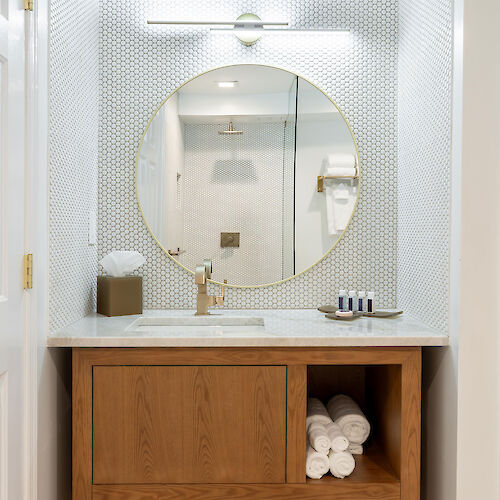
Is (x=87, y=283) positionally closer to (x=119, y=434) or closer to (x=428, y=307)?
(x=119, y=434)

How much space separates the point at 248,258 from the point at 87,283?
26.2 inches

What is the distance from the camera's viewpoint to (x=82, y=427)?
170cm

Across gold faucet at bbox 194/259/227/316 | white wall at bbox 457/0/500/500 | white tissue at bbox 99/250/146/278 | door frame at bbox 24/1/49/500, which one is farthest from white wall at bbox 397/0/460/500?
door frame at bbox 24/1/49/500

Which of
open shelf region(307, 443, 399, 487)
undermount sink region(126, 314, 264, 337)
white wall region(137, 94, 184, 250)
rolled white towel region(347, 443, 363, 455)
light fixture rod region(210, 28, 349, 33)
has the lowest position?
open shelf region(307, 443, 399, 487)

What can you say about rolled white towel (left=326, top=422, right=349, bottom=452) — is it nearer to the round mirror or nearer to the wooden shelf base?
the wooden shelf base

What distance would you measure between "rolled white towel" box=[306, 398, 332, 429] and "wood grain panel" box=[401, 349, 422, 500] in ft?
0.94

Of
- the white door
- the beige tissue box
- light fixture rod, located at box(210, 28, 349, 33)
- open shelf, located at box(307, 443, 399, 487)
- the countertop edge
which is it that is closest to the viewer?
the white door

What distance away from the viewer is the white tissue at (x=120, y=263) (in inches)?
81.9

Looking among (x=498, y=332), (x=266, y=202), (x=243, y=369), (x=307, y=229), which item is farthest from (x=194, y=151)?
(x=498, y=332)

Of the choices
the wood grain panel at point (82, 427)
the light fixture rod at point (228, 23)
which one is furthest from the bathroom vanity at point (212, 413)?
the light fixture rod at point (228, 23)

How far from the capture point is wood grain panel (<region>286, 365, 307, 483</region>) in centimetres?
171

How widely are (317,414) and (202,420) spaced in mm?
450

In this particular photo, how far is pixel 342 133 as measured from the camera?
227 centimetres

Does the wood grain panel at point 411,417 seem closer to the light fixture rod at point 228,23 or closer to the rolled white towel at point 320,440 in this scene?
the rolled white towel at point 320,440
